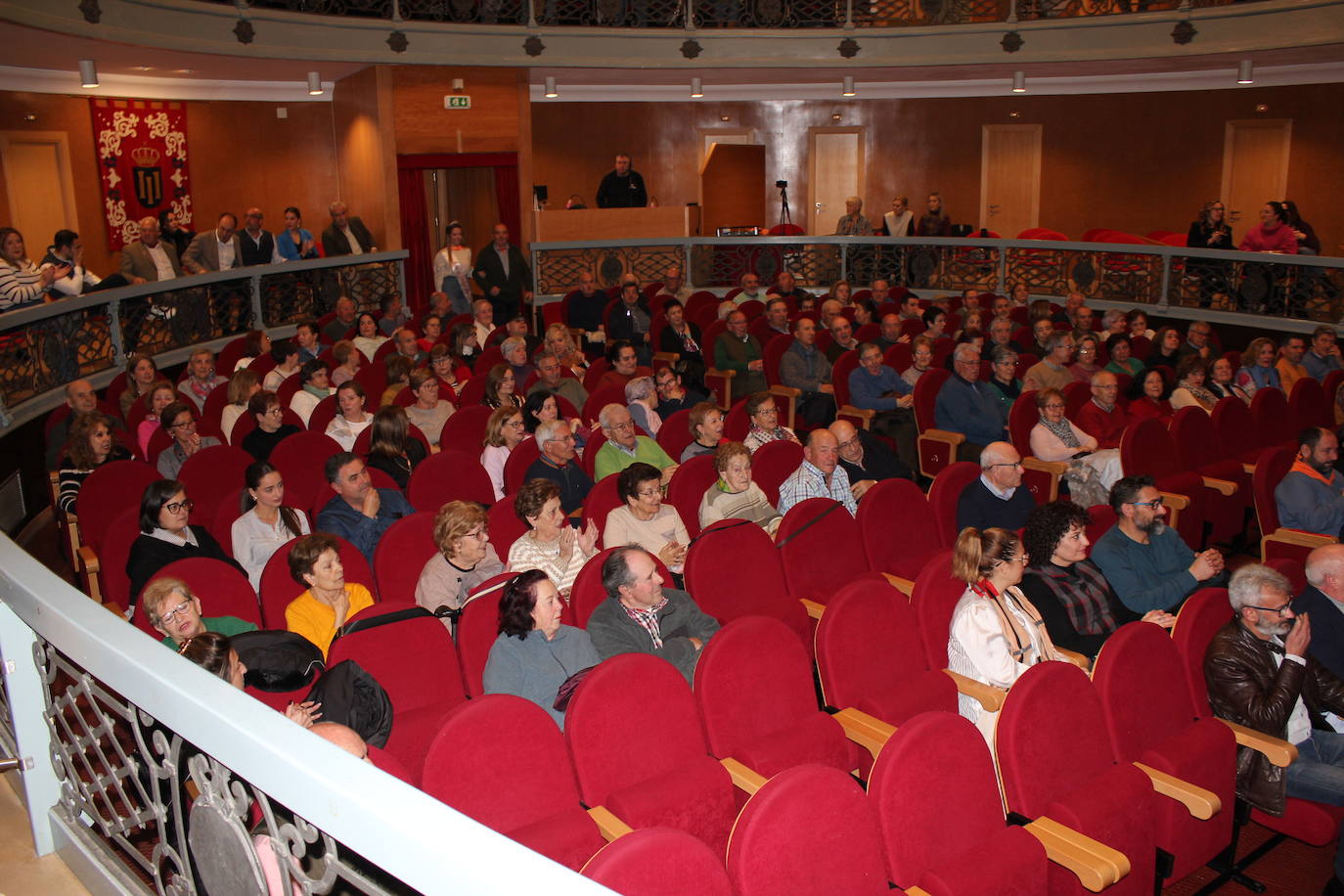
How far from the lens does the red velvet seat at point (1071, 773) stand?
304 centimetres

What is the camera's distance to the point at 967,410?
7242 millimetres

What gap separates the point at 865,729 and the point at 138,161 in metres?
11.8

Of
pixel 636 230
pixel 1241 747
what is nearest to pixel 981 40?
pixel 636 230

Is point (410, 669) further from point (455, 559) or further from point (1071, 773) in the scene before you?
point (1071, 773)

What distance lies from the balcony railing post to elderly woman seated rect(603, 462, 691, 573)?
2.82 metres

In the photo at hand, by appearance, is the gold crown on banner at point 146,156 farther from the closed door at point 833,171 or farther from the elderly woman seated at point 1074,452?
the elderly woman seated at point 1074,452

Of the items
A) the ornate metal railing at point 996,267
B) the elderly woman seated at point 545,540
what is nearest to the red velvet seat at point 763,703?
the elderly woman seated at point 545,540

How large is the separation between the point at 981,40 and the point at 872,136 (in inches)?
144

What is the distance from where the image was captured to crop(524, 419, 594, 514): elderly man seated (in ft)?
18.1

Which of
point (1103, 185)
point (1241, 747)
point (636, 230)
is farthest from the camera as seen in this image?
point (1103, 185)

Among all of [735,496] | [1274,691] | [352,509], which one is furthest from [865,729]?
[352,509]

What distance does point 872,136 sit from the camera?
16281 millimetres

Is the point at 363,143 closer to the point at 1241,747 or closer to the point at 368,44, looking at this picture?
the point at 368,44

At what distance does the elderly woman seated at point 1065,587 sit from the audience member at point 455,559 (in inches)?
83.2
